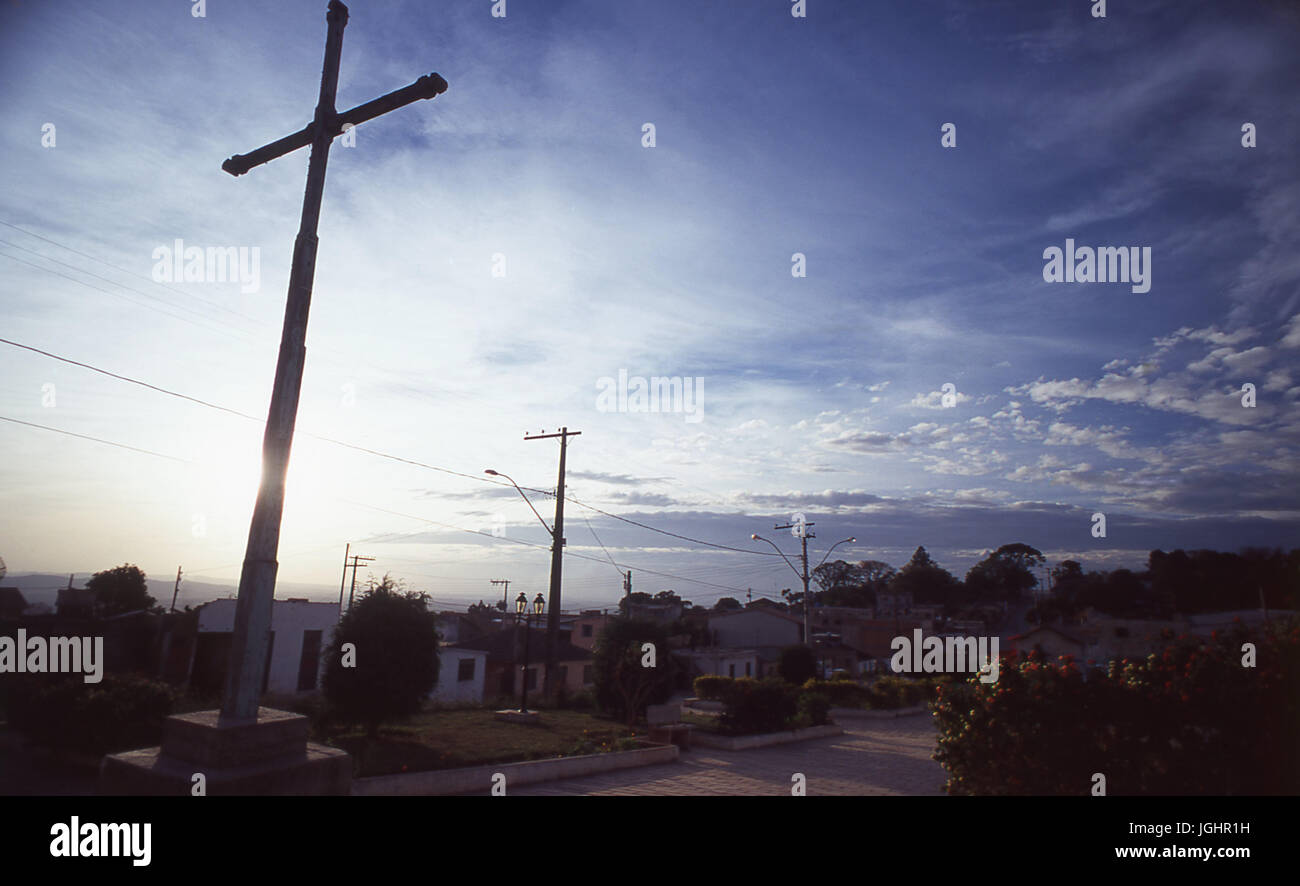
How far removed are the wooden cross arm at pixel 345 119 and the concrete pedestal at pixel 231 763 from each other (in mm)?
4641

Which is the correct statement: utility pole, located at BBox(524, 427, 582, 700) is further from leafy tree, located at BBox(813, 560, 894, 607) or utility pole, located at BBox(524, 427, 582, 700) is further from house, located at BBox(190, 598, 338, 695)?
leafy tree, located at BBox(813, 560, 894, 607)

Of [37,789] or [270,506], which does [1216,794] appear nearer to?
Result: [270,506]

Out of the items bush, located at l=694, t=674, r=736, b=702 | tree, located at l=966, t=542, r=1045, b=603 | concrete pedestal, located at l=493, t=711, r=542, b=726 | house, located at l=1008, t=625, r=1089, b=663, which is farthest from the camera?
tree, located at l=966, t=542, r=1045, b=603

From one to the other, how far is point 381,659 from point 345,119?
12.4 m

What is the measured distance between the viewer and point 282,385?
212 inches

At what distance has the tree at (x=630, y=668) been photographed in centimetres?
2033

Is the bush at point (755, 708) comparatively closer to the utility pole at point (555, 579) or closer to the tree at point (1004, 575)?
the utility pole at point (555, 579)

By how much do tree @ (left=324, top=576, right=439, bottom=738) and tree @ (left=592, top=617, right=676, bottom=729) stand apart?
6.13 m

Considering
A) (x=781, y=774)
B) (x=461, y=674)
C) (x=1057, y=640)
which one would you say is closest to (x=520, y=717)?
(x=781, y=774)

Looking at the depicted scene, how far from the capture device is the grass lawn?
11.5 metres

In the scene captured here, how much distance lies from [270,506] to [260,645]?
100cm

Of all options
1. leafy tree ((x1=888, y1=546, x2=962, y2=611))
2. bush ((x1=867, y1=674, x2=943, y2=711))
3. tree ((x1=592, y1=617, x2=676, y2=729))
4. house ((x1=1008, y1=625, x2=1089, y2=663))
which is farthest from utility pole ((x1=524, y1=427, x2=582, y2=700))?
leafy tree ((x1=888, y1=546, x2=962, y2=611))

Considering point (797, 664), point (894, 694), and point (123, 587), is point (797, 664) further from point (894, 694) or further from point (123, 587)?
point (123, 587)

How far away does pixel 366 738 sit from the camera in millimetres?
14711
